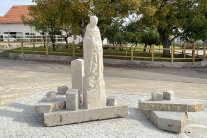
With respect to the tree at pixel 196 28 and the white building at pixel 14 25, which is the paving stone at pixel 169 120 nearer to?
the tree at pixel 196 28

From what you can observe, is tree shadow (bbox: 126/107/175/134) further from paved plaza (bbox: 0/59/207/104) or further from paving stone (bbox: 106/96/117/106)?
paved plaza (bbox: 0/59/207/104)

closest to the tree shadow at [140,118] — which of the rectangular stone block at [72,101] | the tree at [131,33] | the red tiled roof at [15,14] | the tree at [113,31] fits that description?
the rectangular stone block at [72,101]

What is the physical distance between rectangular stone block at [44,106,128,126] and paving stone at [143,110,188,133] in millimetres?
856

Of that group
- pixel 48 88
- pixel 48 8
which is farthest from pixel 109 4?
pixel 48 88

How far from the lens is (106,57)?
57.8 feet

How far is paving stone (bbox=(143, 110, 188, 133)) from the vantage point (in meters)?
5.04

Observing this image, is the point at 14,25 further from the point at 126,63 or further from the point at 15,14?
the point at 126,63

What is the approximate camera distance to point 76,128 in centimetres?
510

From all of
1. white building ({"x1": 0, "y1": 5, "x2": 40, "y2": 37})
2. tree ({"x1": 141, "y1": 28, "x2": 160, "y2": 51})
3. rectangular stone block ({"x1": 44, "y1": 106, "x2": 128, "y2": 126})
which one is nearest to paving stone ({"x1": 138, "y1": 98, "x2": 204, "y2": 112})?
rectangular stone block ({"x1": 44, "y1": 106, "x2": 128, "y2": 126})

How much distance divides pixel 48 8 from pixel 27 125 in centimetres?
1185

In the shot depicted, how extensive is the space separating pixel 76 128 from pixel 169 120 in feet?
7.13

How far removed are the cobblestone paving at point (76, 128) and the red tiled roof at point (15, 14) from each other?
31318mm

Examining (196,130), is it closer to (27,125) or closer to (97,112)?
(97,112)

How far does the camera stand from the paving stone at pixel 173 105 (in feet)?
18.2
